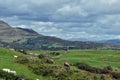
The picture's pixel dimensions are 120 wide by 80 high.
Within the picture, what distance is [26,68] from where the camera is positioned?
56.4 m

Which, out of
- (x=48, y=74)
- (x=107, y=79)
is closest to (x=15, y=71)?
(x=48, y=74)

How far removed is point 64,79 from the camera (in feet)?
176

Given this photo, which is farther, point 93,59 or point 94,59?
point 94,59

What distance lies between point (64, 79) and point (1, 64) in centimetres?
1042

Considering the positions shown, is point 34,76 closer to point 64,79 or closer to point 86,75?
point 64,79

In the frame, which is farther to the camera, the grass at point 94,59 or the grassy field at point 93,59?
the grass at point 94,59

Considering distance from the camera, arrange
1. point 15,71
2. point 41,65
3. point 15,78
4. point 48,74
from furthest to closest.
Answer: point 41,65
point 48,74
point 15,71
point 15,78

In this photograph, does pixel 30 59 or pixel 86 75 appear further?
pixel 30 59

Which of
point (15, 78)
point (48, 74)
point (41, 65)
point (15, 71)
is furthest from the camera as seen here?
point (41, 65)

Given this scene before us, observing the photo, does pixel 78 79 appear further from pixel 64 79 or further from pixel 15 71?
pixel 15 71

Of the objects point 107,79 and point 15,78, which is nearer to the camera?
point 15,78

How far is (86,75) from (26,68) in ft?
34.4

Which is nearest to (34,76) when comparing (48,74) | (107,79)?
(48,74)

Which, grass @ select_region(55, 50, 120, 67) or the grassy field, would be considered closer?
the grassy field
